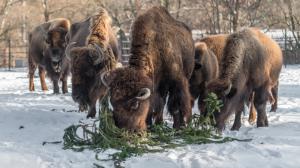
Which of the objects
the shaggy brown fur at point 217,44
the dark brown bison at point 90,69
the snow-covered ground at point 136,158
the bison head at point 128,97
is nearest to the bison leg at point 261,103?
the snow-covered ground at point 136,158

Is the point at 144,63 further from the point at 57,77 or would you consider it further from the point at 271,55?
the point at 57,77

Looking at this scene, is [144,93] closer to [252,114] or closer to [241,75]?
[241,75]

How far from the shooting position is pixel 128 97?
6043mm

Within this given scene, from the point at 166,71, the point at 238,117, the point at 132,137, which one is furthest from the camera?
the point at 238,117

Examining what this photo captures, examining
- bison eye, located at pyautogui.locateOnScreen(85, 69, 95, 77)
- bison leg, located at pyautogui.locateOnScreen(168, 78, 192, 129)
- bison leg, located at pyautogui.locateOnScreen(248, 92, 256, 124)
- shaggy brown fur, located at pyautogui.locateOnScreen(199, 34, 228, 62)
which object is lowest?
bison leg, located at pyautogui.locateOnScreen(248, 92, 256, 124)

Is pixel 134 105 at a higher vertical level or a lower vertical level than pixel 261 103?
higher

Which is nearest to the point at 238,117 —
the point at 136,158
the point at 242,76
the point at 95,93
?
the point at 242,76

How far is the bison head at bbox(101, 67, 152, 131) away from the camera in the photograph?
19.7 feet

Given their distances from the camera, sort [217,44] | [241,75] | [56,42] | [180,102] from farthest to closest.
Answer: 1. [56,42]
2. [217,44]
3. [241,75]
4. [180,102]

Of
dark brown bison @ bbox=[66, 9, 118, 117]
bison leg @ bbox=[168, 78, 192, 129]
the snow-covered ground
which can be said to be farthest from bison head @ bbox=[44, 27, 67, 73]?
bison leg @ bbox=[168, 78, 192, 129]

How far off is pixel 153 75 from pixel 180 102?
702 mm

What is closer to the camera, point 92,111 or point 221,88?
point 221,88

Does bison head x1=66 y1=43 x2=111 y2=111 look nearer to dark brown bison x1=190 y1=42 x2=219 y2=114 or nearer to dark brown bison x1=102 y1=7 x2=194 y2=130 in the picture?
dark brown bison x1=102 y1=7 x2=194 y2=130

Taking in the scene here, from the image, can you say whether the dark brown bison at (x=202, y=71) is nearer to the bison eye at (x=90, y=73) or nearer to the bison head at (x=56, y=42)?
the bison eye at (x=90, y=73)
